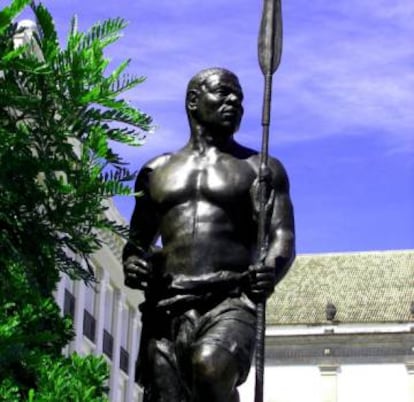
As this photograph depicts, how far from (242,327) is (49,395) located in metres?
3.57

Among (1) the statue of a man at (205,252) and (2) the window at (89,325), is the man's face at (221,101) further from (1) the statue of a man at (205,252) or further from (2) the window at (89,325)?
(2) the window at (89,325)

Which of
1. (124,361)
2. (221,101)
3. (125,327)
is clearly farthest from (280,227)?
(125,327)

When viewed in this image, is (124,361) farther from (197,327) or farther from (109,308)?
(197,327)

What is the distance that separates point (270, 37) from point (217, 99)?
465 mm

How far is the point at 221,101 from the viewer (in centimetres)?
736

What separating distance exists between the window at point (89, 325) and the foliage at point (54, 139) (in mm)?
30399

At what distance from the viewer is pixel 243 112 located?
7.44 m

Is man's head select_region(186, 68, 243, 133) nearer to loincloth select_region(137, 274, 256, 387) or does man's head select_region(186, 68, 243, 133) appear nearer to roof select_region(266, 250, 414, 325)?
loincloth select_region(137, 274, 256, 387)

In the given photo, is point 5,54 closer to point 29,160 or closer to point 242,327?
point 29,160

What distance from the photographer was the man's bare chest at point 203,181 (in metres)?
7.26

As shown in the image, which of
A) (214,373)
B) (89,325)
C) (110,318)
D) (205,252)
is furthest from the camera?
(110,318)

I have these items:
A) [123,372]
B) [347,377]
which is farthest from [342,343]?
[123,372]

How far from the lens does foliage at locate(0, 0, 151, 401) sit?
23.5 ft

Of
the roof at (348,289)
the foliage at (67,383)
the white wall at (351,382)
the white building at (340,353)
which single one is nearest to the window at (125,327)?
the white building at (340,353)
